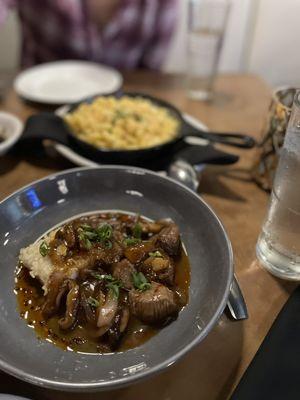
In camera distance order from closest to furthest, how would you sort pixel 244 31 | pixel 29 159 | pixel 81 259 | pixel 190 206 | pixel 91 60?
pixel 81 259, pixel 190 206, pixel 29 159, pixel 91 60, pixel 244 31

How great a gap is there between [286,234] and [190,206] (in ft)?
0.84

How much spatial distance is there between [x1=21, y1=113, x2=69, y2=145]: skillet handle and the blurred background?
209cm

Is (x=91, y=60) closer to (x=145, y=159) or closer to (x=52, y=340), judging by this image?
(x=145, y=159)

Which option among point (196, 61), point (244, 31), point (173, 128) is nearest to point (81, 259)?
point (173, 128)

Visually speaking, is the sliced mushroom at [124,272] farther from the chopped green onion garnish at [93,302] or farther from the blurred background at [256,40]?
the blurred background at [256,40]

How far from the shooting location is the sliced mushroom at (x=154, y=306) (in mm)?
801

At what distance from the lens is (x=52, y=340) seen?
30.7 inches

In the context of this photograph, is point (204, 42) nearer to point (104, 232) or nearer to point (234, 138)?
point (234, 138)

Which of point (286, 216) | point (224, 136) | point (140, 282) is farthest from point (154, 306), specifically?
point (224, 136)

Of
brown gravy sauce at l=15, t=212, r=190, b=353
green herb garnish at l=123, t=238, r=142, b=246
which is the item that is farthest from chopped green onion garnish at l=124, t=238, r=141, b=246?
brown gravy sauce at l=15, t=212, r=190, b=353

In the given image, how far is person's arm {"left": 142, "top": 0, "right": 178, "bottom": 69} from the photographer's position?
220 cm

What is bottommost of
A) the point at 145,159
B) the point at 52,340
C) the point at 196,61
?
the point at 52,340

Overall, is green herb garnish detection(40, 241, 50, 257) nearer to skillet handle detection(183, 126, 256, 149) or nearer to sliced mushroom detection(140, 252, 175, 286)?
sliced mushroom detection(140, 252, 175, 286)

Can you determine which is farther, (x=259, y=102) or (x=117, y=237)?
(x=259, y=102)
